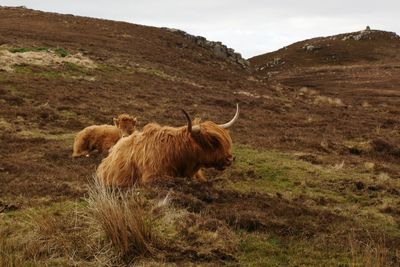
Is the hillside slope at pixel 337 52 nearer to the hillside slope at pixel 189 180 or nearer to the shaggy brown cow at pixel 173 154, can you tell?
the hillside slope at pixel 189 180

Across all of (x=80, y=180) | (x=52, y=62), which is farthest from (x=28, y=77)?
(x=80, y=180)

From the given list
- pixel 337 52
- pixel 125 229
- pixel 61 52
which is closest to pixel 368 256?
pixel 125 229

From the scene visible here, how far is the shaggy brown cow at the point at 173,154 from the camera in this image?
825 cm

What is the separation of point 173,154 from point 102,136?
20.0 ft

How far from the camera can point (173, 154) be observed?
827cm

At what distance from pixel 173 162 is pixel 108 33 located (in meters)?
36.7

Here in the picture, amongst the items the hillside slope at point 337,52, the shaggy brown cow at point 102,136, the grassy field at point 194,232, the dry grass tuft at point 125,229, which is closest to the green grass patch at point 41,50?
the shaggy brown cow at point 102,136

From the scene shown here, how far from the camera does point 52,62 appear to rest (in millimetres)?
27891

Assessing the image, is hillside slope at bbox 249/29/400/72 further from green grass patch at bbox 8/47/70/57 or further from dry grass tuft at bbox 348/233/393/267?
dry grass tuft at bbox 348/233/393/267

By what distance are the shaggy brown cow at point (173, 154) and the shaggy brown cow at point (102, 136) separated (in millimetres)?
4918

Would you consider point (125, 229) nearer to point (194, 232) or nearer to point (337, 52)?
point (194, 232)

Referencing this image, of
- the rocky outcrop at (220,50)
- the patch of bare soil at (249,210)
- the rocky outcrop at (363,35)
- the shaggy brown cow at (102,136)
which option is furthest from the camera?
the rocky outcrop at (363,35)

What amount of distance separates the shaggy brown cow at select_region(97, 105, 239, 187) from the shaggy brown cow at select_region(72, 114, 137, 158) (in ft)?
16.1

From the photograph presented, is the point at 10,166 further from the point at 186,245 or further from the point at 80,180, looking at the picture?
the point at 186,245
